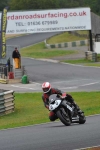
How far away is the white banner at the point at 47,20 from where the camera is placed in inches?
1853

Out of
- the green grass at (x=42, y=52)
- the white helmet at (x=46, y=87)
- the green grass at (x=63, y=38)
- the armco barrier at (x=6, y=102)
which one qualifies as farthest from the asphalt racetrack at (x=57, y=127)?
the armco barrier at (x=6, y=102)

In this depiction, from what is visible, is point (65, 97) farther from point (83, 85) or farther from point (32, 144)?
point (83, 85)

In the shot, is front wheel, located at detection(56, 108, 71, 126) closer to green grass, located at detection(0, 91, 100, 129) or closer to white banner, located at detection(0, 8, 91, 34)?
green grass, located at detection(0, 91, 100, 129)

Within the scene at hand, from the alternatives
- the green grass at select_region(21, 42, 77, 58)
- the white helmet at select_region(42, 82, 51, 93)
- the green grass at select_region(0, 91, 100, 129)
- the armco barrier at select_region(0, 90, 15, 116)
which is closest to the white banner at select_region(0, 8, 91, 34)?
the green grass at select_region(21, 42, 77, 58)

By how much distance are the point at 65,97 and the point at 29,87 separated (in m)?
18.9

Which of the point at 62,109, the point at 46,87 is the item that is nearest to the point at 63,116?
the point at 62,109

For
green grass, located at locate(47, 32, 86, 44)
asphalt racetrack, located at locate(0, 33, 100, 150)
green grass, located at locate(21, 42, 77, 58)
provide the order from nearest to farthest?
asphalt racetrack, located at locate(0, 33, 100, 150) → green grass, located at locate(21, 42, 77, 58) → green grass, located at locate(47, 32, 86, 44)

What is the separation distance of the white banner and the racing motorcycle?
33.5 metres

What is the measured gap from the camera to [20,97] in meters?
27.6

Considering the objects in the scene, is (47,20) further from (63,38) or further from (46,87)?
(46,87)

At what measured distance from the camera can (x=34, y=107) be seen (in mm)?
23422

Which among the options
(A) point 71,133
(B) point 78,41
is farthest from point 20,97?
(B) point 78,41

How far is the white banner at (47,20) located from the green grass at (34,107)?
18.8 meters

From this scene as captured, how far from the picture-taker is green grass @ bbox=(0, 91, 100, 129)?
64.0 feet
